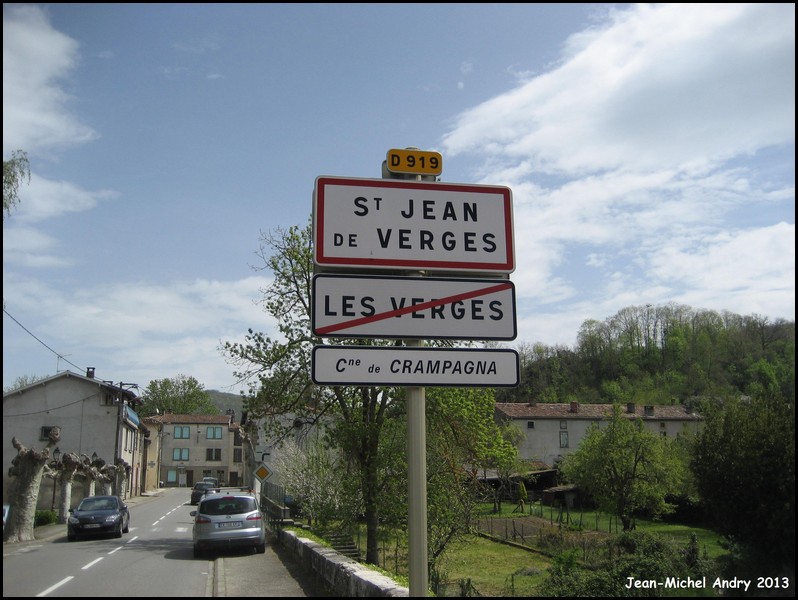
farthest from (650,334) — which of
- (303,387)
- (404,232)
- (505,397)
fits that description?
(404,232)

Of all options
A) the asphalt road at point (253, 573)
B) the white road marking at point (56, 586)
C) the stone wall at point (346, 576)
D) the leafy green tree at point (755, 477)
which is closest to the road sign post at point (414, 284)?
the stone wall at point (346, 576)

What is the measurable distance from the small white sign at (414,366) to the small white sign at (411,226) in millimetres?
564

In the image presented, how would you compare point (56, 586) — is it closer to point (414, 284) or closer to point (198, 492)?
point (414, 284)

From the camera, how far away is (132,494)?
4797 cm

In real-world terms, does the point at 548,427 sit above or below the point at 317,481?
above

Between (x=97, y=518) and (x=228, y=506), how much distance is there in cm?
562

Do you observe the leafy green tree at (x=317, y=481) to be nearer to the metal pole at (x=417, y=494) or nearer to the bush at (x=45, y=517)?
the bush at (x=45, y=517)

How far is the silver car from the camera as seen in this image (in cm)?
1650

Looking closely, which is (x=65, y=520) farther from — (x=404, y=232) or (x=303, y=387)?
(x=404, y=232)

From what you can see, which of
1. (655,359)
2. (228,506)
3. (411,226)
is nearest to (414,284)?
(411,226)

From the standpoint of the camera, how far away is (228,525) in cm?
1670

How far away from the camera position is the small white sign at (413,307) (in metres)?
3.96

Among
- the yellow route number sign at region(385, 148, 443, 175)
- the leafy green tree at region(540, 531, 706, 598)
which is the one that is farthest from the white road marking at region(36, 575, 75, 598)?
the yellow route number sign at region(385, 148, 443, 175)

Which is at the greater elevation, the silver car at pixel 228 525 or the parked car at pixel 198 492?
the silver car at pixel 228 525
